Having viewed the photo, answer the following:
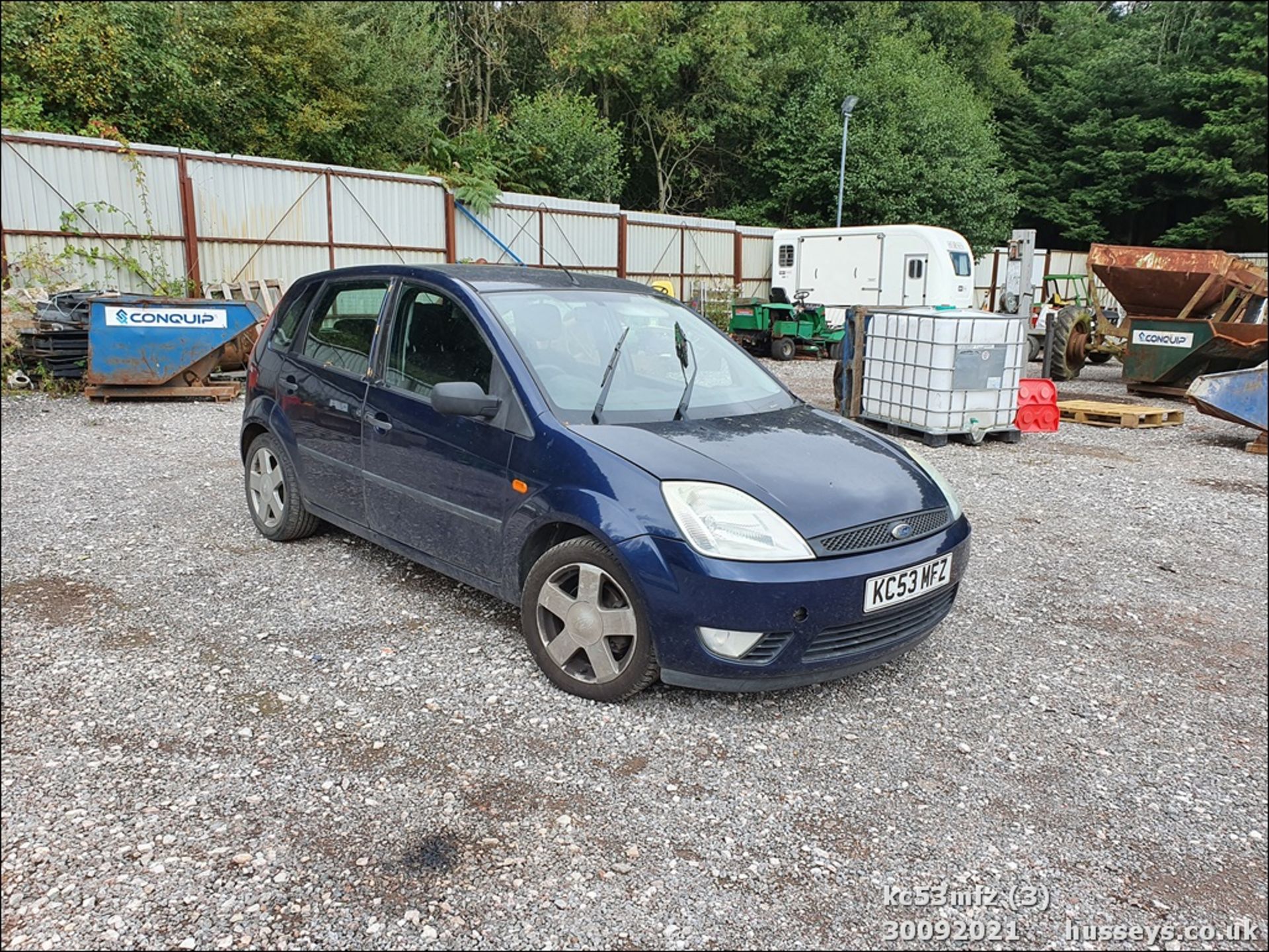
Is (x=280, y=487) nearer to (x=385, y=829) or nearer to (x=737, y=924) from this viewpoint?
(x=385, y=829)

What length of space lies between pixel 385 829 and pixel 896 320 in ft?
25.9

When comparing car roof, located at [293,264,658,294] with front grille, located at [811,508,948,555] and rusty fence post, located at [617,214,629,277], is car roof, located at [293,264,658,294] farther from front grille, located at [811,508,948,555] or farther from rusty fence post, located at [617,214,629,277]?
rusty fence post, located at [617,214,629,277]

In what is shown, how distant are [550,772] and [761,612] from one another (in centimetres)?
85

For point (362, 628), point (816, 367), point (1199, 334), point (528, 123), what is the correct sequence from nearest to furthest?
point (362, 628) < point (1199, 334) < point (816, 367) < point (528, 123)

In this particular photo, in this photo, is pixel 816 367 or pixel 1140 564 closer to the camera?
pixel 1140 564

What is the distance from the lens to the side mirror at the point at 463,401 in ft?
11.3

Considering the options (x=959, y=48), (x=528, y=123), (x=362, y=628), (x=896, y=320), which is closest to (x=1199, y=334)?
(x=896, y=320)

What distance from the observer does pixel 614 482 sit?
318 centimetres

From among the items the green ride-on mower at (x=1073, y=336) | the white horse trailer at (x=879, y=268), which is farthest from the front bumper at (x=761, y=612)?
the white horse trailer at (x=879, y=268)

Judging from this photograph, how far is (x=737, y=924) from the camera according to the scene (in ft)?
7.30

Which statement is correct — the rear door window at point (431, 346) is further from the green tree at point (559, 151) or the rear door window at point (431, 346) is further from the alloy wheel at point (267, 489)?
the green tree at point (559, 151)

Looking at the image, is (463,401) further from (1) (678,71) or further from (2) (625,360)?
(1) (678,71)

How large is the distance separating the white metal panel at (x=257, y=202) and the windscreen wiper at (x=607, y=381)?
11.6 m

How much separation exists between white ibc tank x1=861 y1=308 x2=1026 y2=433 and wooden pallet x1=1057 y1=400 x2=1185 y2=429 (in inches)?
69.3
